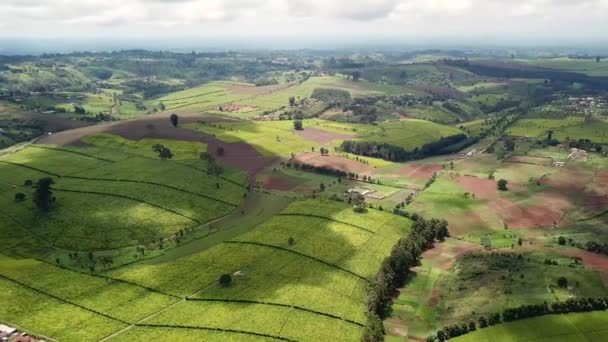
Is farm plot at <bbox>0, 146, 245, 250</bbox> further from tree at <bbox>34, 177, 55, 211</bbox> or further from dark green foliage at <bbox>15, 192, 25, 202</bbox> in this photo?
tree at <bbox>34, 177, 55, 211</bbox>

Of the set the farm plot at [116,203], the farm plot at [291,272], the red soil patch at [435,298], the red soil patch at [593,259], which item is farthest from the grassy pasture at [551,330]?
the farm plot at [116,203]

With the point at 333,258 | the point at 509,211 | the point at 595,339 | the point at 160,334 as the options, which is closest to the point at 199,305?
the point at 160,334

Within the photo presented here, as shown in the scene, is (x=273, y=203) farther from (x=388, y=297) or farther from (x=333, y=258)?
(x=388, y=297)

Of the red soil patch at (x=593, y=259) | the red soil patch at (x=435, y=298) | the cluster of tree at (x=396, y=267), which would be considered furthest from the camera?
the red soil patch at (x=593, y=259)

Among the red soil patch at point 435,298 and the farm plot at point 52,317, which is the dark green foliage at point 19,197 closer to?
the farm plot at point 52,317

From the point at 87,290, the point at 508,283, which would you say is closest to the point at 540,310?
the point at 508,283

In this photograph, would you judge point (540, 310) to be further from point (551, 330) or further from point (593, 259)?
point (593, 259)

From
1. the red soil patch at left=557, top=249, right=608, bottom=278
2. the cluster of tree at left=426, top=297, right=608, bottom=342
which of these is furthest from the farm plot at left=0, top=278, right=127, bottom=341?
the red soil patch at left=557, top=249, right=608, bottom=278
